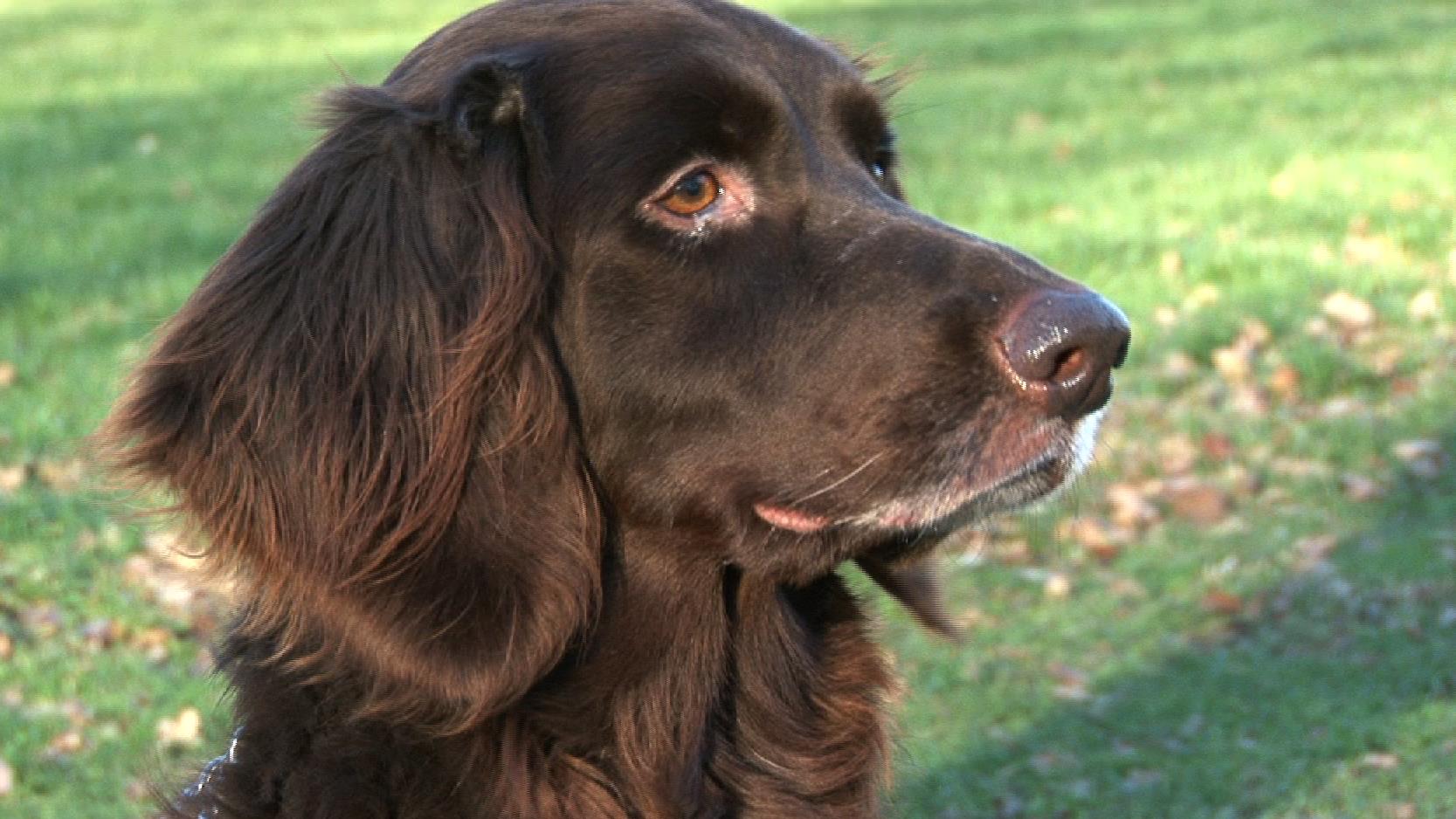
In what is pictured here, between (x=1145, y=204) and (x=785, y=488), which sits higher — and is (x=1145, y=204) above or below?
below

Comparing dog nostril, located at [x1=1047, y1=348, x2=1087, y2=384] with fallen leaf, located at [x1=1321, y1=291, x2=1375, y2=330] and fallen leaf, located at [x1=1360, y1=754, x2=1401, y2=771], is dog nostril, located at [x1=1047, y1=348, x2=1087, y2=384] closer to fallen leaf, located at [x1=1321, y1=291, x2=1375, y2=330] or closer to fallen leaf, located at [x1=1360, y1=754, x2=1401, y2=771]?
fallen leaf, located at [x1=1360, y1=754, x2=1401, y2=771]

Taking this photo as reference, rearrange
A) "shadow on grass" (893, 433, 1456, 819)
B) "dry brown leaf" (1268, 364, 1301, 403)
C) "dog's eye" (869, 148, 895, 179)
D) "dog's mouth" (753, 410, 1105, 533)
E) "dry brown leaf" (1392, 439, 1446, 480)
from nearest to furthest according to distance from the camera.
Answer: "dog's mouth" (753, 410, 1105, 533), "dog's eye" (869, 148, 895, 179), "shadow on grass" (893, 433, 1456, 819), "dry brown leaf" (1392, 439, 1446, 480), "dry brown leaf" (1268, 364, 1301, 403)

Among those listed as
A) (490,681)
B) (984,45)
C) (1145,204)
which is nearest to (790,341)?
(490,681)

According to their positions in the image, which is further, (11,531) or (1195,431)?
(1195,431)

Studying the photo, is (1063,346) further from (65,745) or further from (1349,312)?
(1349,312)

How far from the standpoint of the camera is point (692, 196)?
3242mm

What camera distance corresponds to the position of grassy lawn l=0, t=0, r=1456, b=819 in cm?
544

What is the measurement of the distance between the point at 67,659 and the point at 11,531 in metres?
1.15

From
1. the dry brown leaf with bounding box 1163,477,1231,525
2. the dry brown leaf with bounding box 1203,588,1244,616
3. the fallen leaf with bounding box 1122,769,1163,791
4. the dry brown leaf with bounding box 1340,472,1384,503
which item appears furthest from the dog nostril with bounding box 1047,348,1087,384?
the dry brown leaf with bounding box 1340,472,1384,503

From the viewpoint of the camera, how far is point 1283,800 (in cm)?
514

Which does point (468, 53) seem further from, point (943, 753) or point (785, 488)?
point (943, 753)

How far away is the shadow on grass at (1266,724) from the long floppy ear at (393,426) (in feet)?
6.61

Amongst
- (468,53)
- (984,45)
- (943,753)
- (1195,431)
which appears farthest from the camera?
(984,45)

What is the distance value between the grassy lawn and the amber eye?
0.79 m
